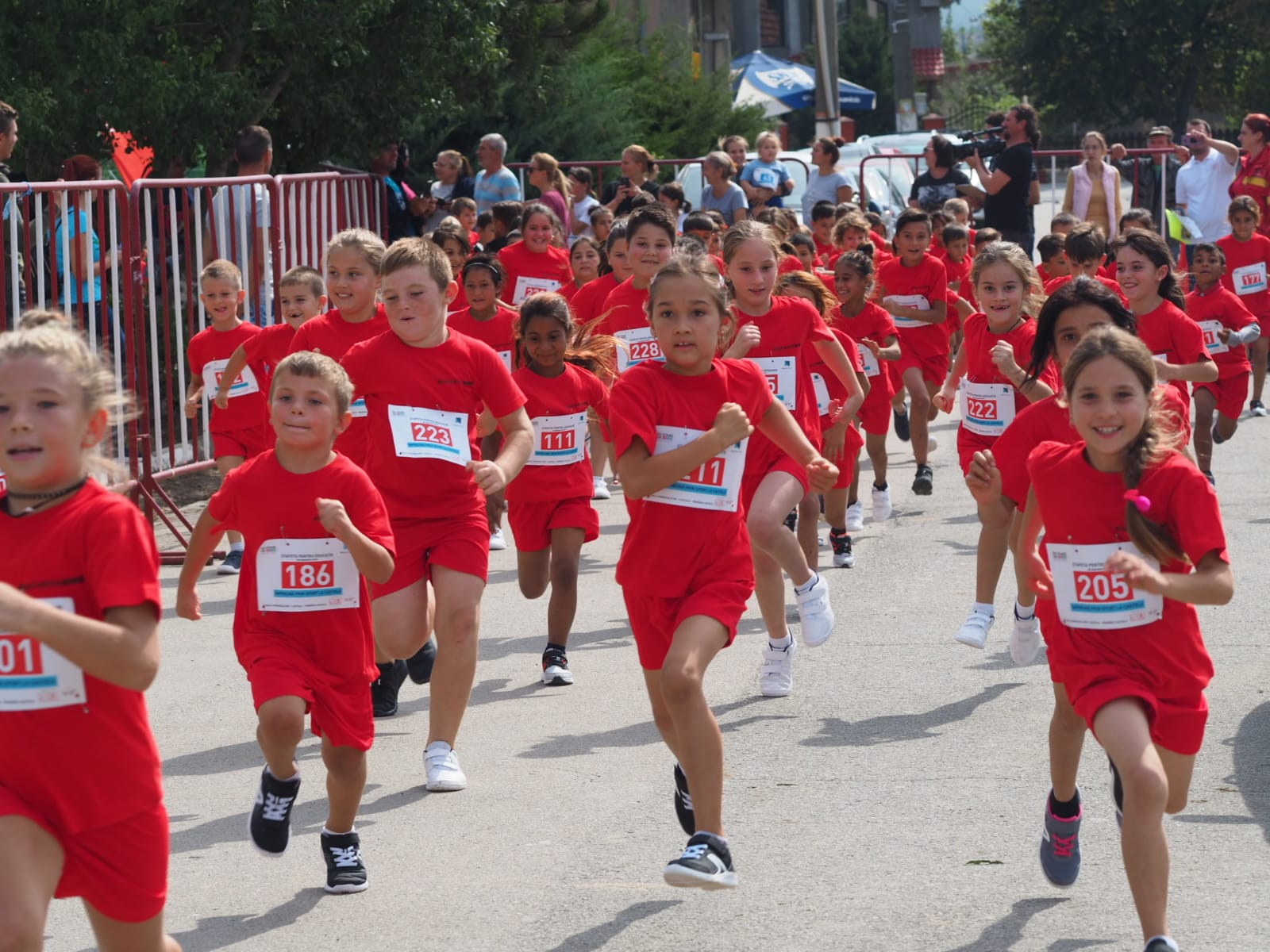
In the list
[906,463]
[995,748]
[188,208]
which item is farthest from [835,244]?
[995,748]

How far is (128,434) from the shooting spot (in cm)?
1096

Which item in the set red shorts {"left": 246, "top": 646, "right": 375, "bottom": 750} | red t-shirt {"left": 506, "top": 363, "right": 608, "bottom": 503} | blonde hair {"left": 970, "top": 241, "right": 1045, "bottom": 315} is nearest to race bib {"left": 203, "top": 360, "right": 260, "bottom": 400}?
red t-shirt {"left": 506, "top": 363, "right": 608, "bottom": 503}

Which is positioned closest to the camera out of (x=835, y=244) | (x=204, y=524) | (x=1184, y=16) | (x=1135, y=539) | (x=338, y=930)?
(x=1135, y=539)

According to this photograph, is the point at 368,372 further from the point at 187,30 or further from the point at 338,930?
the point at 187,30

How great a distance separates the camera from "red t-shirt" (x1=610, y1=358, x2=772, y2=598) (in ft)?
17.8

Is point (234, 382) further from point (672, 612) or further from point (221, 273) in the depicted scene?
point (672, 612)

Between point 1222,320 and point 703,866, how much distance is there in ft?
28.5

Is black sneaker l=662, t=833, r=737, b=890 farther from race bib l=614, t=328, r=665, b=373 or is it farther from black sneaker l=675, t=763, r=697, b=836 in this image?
race bib l=614, t=328, r=665, b=373

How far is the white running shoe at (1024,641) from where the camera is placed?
25.0ft

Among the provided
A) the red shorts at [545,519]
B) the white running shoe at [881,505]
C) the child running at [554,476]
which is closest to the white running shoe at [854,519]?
the white running shoe at [881,505]

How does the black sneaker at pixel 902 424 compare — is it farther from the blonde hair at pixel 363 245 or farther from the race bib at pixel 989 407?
the blonde hair at pixel 363 245

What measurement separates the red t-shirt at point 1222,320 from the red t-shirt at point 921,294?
5.17ft

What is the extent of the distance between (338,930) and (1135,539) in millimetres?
2257

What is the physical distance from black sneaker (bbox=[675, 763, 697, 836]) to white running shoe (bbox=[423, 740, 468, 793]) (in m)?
1.18
